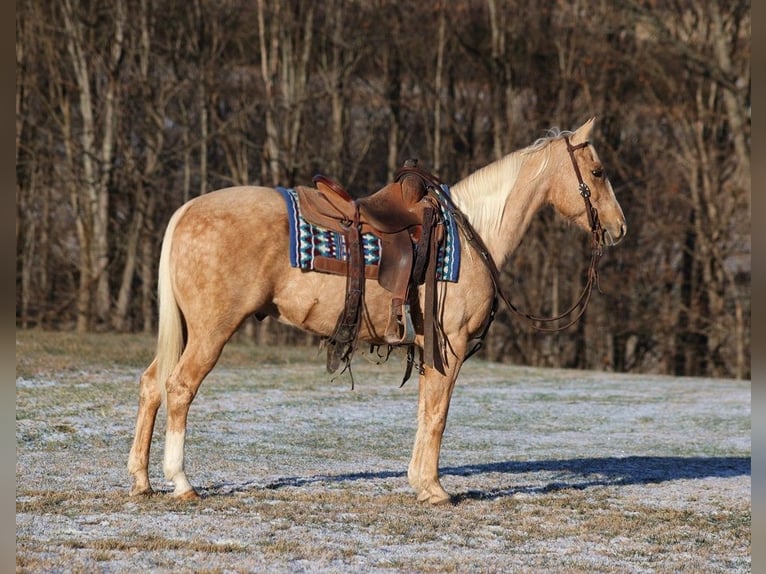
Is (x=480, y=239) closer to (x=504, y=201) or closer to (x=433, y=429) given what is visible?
(x=504, y=201)

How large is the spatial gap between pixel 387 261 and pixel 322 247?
413mm

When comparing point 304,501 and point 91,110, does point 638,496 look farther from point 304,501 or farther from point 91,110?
point 91,110

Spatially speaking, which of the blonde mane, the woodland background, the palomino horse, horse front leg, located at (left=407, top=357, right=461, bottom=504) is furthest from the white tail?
the woodland background

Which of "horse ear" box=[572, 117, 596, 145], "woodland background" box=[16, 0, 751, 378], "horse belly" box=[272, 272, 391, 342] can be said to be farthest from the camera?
"woodland background" box=[16, 0, 751, 378]

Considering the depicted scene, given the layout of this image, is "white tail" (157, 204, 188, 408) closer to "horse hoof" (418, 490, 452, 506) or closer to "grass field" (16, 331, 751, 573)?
"grass field" (16, 331, 751, 573)

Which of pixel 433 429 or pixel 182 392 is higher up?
pixel 182 392

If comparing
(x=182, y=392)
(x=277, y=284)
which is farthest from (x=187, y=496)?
(x=277, y=284)

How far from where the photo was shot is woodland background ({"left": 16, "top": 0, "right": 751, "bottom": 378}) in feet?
77.4

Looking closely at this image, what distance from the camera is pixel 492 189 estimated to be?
7.05 meters

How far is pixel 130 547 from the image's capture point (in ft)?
16.8

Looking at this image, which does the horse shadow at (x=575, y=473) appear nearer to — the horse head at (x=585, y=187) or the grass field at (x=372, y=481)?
the grass field at (x=372, y=481)

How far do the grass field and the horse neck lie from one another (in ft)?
5.65

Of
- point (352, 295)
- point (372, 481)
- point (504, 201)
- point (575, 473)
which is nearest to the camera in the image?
point (352, 295)

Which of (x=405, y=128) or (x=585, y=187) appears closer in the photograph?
(x=585, y=187)
